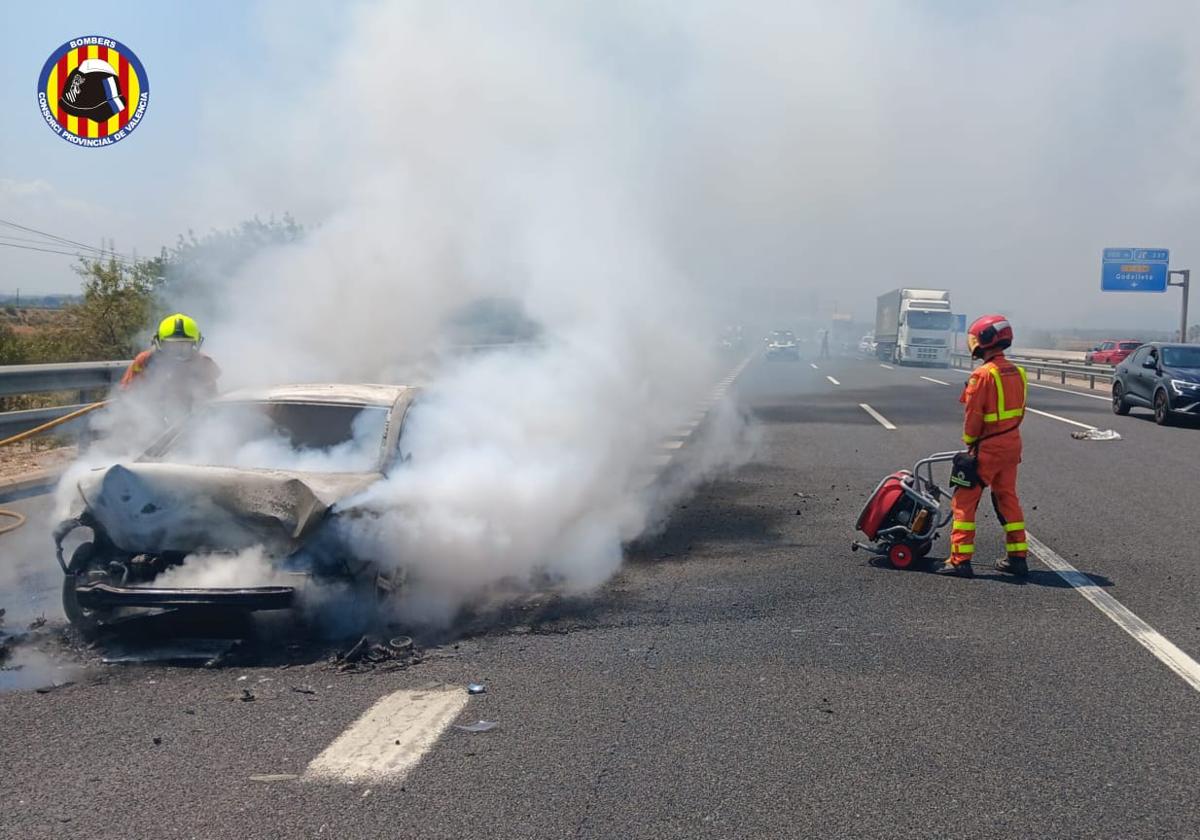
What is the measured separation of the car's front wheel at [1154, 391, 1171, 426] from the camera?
1973 cm

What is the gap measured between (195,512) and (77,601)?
69cm

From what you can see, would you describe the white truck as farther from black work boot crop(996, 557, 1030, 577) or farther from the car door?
black work boot crop(996, 557, 1030, 577)

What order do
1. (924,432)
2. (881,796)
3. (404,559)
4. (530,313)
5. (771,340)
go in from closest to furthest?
(881,796) < (404,559) < (530,313) < (924,432) < (771,340)

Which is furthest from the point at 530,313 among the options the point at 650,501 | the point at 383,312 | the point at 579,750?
the point at 579,750

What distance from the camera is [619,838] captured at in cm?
344

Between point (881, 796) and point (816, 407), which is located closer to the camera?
point (881, 796)

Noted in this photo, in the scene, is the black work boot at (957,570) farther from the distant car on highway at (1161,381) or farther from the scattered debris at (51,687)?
the distant car on highway at (1161,381)

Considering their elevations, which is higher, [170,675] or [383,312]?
[383,312]

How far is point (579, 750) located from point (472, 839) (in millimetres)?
826

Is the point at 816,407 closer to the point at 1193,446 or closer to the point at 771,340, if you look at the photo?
the point at 1193,446

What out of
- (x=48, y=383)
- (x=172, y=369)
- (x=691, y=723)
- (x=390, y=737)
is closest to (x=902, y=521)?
(x=691, y=723)

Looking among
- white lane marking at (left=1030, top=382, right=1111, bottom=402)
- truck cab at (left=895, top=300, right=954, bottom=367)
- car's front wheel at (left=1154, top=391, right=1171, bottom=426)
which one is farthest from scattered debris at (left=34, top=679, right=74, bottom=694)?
truck cab at (left=895, top=300, right=954, bottom=367)

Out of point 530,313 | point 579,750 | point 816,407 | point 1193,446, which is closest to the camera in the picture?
point 579,750

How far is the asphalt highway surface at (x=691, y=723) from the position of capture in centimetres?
361
